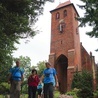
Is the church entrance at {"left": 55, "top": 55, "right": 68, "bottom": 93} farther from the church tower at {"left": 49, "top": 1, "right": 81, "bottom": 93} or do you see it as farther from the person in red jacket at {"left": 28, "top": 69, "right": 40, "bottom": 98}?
the person in red jacket at {"left": 28, "top": 69, "right": 40, "bottom": 98}

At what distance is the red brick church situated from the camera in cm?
3241

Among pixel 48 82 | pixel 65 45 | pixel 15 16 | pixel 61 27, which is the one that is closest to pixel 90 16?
pixel 15 16

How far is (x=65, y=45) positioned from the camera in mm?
32969

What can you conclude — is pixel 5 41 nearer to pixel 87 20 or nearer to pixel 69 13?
pixel 87 20

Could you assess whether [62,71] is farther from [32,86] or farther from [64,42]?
[32,86]

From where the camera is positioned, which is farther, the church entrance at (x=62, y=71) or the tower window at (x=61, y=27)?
the tower window at (x=61, y=27)

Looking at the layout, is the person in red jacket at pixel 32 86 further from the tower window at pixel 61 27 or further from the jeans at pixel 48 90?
the tower window at pixel 61 27

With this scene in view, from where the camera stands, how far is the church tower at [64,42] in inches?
1264

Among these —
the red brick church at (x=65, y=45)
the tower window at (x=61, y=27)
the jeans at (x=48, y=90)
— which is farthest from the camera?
the tower window at (x=61, y=27)

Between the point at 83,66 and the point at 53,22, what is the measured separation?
8755 mm

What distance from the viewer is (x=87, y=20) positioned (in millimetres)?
15133

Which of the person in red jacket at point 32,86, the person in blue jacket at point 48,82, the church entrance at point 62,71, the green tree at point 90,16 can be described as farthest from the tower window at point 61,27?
the person in blue jacket at point 48,82

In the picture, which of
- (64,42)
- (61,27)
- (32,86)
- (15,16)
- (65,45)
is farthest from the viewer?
(61,27)

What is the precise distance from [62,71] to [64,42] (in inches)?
190
